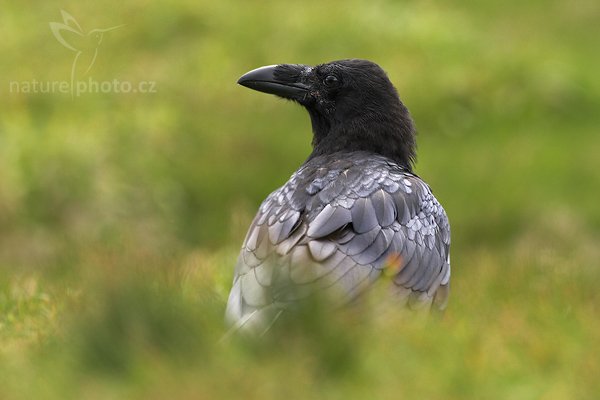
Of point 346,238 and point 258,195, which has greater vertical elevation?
point 346,238

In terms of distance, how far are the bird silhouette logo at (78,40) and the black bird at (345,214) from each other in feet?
38.7

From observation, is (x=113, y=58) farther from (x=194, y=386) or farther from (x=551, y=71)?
(x=194, y=386)

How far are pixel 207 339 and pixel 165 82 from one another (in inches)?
587

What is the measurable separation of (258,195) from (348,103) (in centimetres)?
797

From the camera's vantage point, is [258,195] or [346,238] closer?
[346,238]

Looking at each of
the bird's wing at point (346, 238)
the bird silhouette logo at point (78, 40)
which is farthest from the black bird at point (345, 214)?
the bird silhouette logo at point (78, 40)

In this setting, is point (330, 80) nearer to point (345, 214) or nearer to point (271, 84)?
point (271, 84)

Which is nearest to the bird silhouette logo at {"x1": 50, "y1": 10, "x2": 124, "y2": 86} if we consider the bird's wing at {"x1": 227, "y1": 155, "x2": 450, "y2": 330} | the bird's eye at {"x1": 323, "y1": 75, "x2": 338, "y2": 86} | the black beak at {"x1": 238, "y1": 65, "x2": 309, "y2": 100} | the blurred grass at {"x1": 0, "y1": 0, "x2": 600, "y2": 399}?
the blurred grass at {"x1": 0, "y1": 0, "x2": 600, "y2": 399}

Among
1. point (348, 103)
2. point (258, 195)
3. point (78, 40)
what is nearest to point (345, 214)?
point (348, 103)

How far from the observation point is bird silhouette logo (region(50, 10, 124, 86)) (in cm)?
1941

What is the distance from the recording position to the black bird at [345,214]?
19.3ft

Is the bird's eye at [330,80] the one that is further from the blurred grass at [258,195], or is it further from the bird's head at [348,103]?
the blurred grass at [258,195]

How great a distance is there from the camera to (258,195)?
15.8 metres

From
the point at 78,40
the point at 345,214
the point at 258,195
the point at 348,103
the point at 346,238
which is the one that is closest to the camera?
the point at 346,238
